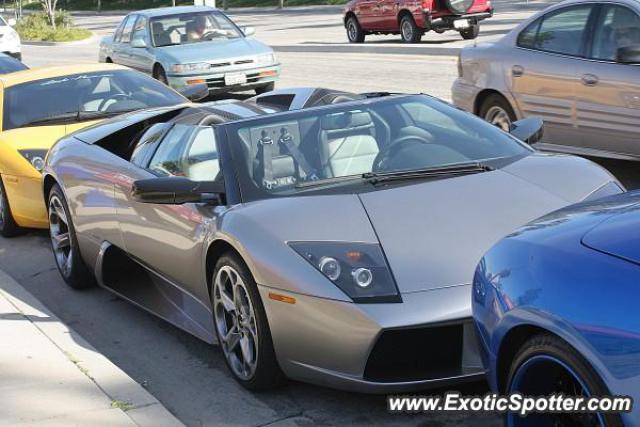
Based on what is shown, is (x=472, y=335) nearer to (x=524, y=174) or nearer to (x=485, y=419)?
(x=485, y=419)

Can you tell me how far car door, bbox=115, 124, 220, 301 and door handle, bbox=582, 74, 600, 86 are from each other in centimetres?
376

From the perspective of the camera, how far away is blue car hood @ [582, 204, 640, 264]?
3.29 meters

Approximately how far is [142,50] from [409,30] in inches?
357

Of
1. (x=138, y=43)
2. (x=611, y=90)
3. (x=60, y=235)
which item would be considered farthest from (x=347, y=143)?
(x=138, y=43)

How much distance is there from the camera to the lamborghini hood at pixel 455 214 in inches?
187

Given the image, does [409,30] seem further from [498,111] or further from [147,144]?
[147,144]

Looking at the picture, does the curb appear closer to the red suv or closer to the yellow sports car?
the red suv

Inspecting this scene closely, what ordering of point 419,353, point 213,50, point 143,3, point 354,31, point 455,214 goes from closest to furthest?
point 419,353 < point 455,214 < point 213,50 < point 354,31 < point 143,3

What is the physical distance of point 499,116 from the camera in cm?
1030

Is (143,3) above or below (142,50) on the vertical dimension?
below

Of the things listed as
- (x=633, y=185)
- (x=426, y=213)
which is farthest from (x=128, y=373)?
(x=633, y=185)

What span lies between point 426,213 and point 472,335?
0.70 m

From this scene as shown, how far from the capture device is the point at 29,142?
9422 millimetres

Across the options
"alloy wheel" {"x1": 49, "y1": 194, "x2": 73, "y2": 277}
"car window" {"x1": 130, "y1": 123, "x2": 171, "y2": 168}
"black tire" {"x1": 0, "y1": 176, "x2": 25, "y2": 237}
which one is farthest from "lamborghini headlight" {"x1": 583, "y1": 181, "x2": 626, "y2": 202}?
"black tire" {"x1": 0, "y1": 176, "x2": 25, "y2": 237}
